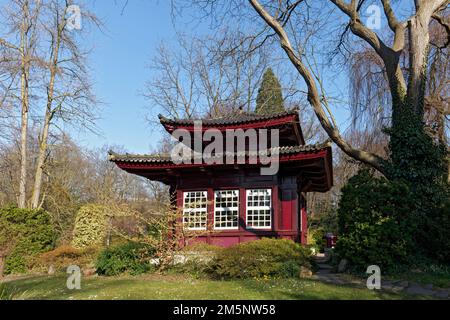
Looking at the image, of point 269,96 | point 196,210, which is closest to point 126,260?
point 196,210

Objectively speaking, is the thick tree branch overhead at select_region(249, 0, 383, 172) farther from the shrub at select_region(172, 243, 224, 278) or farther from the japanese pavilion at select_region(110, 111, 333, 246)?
the shrub at select_region(172, 243, 224, 278)

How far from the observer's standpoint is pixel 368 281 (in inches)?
346

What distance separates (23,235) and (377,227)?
42.2 ft

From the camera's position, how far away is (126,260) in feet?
37.0

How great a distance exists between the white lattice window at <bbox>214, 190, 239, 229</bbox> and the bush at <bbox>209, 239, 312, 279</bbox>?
8.78ft

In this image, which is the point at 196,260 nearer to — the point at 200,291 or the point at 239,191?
the point at 200,291

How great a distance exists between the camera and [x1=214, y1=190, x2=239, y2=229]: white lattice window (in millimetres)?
13531

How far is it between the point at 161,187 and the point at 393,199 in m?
25.9

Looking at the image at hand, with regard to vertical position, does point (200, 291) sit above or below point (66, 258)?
above

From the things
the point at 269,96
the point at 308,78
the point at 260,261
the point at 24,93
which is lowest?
the point at 260,261

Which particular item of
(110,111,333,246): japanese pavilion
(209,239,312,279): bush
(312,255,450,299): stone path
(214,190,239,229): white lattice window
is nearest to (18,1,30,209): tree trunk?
(110,111,333,246): japanese pavilion

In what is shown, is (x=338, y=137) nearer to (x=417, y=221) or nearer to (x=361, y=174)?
(x=361, y=174)

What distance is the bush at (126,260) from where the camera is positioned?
1115 centimetres
